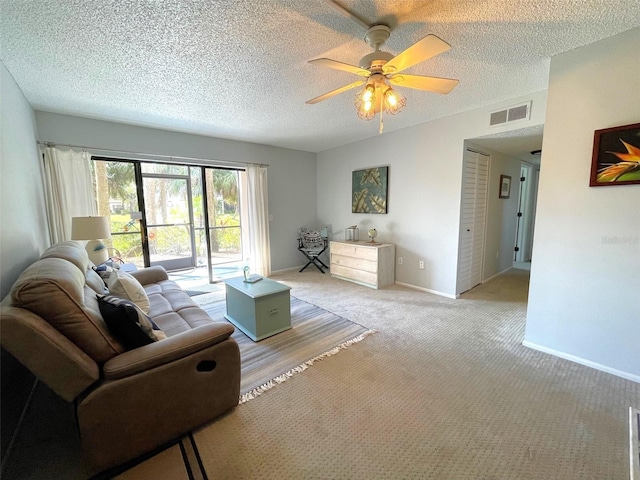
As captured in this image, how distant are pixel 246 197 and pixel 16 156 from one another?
2.78 metres

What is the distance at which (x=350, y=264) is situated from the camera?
4.37m

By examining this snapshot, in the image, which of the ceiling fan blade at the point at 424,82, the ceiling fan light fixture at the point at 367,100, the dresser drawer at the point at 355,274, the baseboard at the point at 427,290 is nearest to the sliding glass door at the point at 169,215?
the dresser drawer at the point at 355,274

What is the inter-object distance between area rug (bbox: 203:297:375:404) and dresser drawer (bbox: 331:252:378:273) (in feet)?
4.03

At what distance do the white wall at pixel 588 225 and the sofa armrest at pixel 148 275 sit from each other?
373cm

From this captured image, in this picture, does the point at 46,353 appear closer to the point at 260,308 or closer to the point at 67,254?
the point at 67,254

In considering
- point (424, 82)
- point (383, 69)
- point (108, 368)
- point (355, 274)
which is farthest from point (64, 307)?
point (355, 274)

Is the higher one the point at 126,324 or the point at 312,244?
the point at 126,324

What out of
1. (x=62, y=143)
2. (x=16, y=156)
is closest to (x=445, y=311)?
(x=16, y=156)

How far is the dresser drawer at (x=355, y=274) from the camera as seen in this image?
4047mm

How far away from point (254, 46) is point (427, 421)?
2692mm

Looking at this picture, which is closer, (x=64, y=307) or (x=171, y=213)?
(x=64, y=307)

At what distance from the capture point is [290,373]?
2.01 m

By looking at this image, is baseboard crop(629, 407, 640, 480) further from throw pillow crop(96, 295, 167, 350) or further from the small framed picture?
the small framed picture

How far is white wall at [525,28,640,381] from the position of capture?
1.80m
